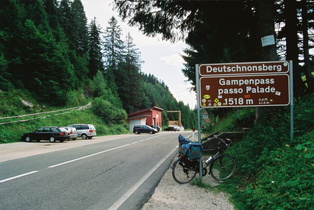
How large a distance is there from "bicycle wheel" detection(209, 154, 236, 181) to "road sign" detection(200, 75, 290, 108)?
1.40 metres

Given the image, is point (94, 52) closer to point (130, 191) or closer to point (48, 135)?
point (48, 135)

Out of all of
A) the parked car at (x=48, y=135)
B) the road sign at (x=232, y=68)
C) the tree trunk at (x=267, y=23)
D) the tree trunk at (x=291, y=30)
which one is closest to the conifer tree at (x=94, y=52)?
the parked car at (x=48, y=135)

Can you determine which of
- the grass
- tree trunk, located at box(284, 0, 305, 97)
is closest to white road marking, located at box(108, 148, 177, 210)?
the grass

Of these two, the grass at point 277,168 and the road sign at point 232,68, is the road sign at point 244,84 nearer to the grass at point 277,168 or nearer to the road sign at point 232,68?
the road sign at point 232,68

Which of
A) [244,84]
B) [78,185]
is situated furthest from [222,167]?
[78,185]

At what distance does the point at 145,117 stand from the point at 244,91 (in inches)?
1992

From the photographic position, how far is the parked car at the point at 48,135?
70.8ft

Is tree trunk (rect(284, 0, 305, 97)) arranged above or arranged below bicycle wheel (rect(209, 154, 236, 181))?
above

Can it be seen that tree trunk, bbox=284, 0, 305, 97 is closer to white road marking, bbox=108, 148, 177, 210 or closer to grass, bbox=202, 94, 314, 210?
grass, bbox=202, 94, 314, 210

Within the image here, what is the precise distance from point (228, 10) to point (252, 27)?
1.31 meters

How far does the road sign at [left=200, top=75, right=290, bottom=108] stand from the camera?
6160mm

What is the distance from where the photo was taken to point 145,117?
185 ft

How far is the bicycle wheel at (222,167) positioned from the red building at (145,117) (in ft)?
155

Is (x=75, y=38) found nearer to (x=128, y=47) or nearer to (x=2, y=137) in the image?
(x=128, y=47)
